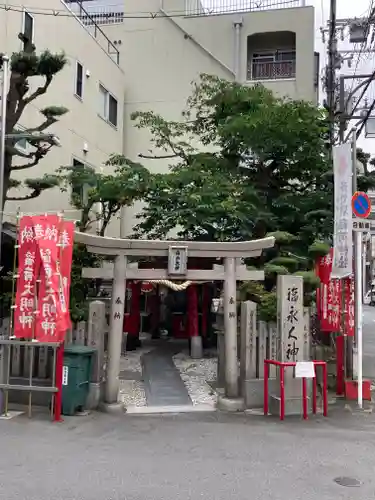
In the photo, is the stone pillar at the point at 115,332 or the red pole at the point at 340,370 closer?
the stone pillar at the point at 115,332

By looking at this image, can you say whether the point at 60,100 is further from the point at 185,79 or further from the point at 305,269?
the point at 305,269

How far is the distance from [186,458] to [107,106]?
1717 cm

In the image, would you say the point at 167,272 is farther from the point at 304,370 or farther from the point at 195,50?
the point at 195,50

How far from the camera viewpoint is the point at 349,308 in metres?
10.4

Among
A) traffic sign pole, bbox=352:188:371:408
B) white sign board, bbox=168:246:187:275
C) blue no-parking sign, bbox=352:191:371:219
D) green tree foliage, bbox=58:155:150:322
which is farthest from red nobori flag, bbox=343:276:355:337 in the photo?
green tree foliage, bbox=58:155:150:322

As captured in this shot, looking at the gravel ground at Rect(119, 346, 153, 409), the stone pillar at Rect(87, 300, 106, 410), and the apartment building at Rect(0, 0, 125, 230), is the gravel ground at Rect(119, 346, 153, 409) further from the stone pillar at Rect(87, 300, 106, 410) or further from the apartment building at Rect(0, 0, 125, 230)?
the apartment building at Rect(0, 0, 125, 230)

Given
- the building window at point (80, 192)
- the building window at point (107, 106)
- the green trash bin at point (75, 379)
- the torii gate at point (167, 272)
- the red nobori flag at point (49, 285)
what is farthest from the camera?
the building window at point (107, 106)

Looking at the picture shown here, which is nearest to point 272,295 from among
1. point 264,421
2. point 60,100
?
point 264,421

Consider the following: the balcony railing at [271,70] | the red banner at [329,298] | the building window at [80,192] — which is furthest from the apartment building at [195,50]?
the red banner at [329,298]

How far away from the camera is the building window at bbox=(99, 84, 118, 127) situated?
2086 cm

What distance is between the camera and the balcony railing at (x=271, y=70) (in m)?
23.0

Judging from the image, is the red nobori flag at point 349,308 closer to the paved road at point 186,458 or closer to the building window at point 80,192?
the paved road at point 186,458

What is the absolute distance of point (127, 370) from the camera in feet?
42.6

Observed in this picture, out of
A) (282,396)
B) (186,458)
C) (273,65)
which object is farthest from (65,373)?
(273,65)
